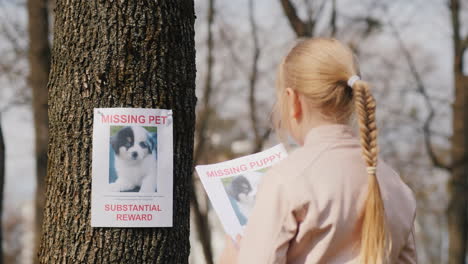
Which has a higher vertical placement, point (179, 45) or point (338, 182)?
point (179, 45)

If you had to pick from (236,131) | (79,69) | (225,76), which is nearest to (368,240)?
(79,69)

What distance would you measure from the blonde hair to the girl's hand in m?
0.45

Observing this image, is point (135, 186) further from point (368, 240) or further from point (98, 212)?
point (368, 240)

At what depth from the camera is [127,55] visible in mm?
2746

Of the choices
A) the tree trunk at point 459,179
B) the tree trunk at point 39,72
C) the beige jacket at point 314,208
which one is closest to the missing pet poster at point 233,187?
the beige jacket at point 314,208

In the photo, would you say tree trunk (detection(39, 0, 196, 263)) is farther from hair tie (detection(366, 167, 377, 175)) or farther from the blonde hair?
hair tie (detection(366, 167, 377, 175))

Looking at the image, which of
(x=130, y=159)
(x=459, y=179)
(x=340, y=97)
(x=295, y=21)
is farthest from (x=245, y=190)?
(x=459, y=179)

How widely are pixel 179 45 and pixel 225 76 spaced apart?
13.5 m

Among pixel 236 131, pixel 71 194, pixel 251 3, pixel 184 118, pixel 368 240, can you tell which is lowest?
pixel 368 240

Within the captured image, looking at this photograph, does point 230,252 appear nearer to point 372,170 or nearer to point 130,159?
point 130,159

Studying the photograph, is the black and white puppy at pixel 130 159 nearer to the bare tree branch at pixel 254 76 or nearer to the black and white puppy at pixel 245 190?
the black and white puppy at pixel 245 190

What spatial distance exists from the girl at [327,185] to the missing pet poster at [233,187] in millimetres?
383

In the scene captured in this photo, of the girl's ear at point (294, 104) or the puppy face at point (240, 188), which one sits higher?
the girl's ear at point (294, 104)

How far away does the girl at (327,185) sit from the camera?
206cm
